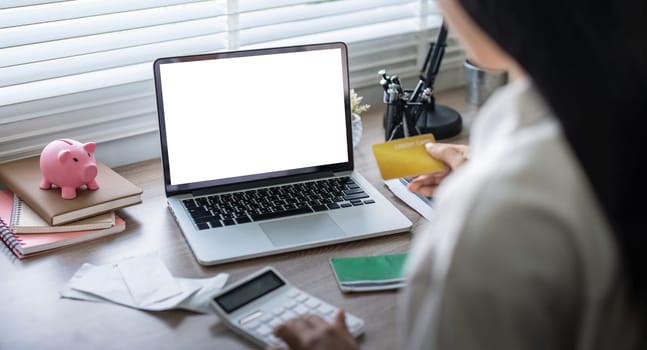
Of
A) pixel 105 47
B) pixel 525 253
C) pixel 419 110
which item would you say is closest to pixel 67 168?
pixel 105 47

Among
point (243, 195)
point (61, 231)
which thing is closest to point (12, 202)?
point (61, 231)

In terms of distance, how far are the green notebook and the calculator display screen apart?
10cm

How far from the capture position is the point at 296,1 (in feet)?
6.23

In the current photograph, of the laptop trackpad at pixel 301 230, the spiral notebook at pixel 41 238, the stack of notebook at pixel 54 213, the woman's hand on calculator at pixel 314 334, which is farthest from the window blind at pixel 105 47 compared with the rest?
the woman's hand on calculator at pixel 314 334

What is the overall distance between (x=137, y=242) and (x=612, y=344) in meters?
0.86

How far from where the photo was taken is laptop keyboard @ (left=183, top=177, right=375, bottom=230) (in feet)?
4.78

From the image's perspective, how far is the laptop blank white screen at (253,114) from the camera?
1.52 metres

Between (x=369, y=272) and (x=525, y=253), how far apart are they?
0.62 meters

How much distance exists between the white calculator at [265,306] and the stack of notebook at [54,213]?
32cm

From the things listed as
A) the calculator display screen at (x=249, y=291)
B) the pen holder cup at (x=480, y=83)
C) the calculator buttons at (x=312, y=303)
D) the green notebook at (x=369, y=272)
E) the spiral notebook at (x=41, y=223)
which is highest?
the pen holder cup at (x=480, y=83)

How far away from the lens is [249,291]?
4.05 ft

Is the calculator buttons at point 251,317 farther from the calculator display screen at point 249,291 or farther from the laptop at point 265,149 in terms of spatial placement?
the laptop at point 265,149

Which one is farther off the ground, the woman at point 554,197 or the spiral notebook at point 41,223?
the woman at point 554,197

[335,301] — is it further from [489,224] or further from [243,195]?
[489,224]
